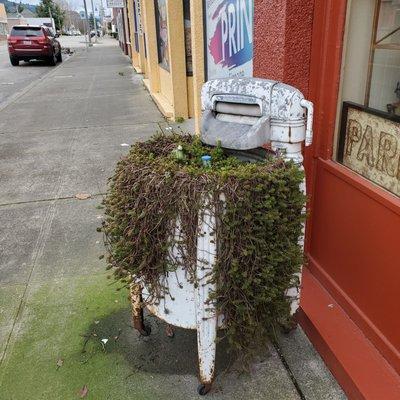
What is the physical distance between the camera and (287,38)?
234cm

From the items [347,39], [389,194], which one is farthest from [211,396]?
[347,39]

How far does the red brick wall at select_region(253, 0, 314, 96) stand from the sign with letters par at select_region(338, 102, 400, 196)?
0.34m

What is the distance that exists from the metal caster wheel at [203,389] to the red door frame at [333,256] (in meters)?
0.65

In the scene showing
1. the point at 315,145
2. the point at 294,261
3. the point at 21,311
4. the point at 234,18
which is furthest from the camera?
the point at 234,18

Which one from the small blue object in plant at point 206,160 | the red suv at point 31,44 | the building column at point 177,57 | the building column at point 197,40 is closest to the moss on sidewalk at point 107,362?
the small blue object in plant at point 206,160

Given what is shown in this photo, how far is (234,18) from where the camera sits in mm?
4062

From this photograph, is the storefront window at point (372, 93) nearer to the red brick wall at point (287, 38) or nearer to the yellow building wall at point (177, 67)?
the red brick wall at point (287, 38)

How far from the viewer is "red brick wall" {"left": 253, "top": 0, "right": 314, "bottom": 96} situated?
2.31 m

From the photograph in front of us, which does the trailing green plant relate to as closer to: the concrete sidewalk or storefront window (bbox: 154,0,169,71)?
the concrete sidewalk

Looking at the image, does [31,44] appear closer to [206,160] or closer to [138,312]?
[138,312]

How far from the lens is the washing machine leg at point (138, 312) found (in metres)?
2.30

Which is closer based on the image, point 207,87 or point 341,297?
point 207,87

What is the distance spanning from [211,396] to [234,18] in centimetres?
335

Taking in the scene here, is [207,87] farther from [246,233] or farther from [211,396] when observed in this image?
[211,396]
